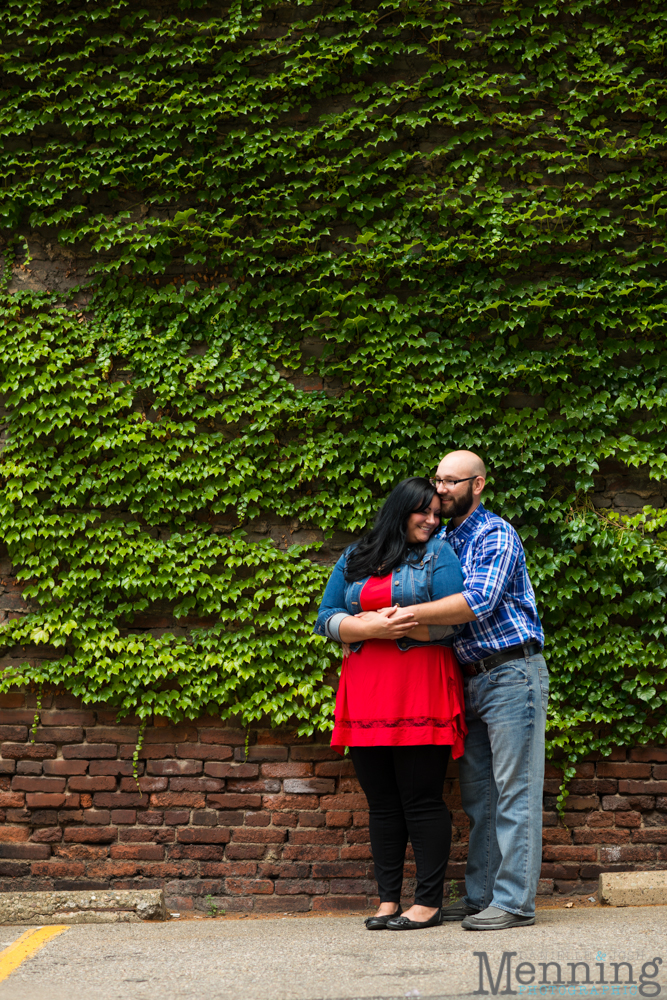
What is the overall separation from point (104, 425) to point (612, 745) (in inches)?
134

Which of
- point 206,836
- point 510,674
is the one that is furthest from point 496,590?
point 206,836

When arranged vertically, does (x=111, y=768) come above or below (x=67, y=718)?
below

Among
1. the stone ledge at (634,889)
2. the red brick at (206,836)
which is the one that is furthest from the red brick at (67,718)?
the stone ledge at (634,889)

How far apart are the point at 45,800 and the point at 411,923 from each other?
220 centimetres

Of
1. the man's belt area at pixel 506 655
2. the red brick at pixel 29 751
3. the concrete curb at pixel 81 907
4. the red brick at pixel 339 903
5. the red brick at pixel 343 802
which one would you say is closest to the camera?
the man's belt area at pixel 506 655

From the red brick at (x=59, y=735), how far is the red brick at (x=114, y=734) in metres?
0.06

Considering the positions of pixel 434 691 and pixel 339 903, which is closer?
pixel 434 691

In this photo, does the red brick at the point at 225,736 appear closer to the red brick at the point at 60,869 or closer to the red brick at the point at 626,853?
the red brick at the point at 60,869

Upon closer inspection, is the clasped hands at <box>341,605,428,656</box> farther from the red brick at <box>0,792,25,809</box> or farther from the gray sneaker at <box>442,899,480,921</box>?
the red brick at <box>0,792,25,809</box>

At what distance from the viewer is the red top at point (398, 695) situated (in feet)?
10.1

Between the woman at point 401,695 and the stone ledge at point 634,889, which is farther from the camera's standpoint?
the stone ledge at point 634,889

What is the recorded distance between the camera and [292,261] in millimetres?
4336

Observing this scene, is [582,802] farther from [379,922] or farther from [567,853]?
[379,922]

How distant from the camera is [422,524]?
322 cm
